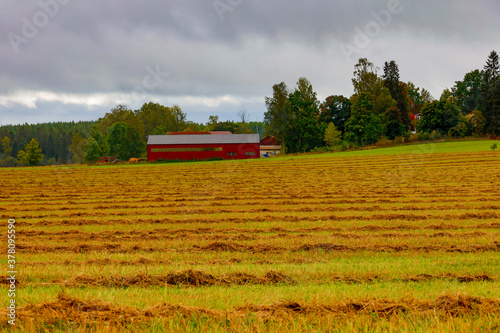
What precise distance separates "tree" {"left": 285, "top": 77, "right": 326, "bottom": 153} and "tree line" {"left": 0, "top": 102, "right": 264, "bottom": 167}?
36298 mm

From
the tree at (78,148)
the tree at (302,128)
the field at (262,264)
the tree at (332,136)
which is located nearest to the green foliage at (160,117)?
the tree at (78,148)

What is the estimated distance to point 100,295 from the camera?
6.33 meters

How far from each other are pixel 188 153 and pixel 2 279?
83.4 meters

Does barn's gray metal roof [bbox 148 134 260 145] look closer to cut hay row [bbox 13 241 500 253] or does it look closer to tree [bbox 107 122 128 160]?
tree [bbox 107 122 128 160]

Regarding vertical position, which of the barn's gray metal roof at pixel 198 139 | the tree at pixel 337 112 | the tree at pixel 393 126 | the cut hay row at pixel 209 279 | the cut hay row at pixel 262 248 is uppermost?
the tree at pixel 337 112

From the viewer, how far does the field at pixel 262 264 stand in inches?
199

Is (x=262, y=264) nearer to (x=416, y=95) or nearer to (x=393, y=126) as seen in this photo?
(x=393, y=126)

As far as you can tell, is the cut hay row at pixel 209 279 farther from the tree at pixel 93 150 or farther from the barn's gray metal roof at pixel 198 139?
the tree at pixel 93 150

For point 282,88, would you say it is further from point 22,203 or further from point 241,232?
point 241,232

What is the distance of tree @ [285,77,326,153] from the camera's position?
337 ft

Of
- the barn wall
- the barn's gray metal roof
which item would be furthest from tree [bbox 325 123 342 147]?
the barn wall

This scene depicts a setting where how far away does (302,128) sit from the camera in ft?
336

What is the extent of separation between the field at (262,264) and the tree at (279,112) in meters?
79.9

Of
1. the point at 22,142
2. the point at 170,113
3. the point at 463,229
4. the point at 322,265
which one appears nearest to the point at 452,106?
the point at 463,229
